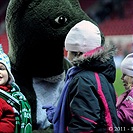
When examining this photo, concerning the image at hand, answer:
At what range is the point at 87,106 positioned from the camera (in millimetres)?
2025

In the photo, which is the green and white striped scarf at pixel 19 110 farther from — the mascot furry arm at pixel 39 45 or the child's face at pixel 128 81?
the child's face at pixel 128 81

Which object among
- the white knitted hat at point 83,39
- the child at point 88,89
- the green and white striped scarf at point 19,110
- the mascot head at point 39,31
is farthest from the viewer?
the mascot head at point 39,31

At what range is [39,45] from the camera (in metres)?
2.57

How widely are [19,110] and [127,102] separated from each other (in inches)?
22.8

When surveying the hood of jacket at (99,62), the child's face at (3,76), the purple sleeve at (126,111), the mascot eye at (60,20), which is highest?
the mascot eye at (60,20)

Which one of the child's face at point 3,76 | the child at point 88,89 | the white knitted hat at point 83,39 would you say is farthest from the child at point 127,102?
the child's face at point 3,76

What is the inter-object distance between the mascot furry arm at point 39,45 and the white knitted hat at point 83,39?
1.08 ft

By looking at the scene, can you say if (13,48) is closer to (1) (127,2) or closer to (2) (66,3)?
(2) (66,3)

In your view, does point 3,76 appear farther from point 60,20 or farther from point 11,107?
point 60,20

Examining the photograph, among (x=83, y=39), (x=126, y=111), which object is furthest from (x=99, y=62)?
(x=126, y=111)

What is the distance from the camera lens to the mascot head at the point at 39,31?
2.56m

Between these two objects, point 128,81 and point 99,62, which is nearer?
point 99,62

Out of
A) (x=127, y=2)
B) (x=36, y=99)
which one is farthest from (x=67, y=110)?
(x=127, y=2)

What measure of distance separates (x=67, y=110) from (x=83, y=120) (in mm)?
152
